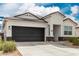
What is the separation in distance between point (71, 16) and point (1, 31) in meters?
4.17

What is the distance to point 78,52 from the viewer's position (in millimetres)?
11203

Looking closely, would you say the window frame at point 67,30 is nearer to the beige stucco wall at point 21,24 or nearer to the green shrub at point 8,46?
the beige stucco wall at point 21,24

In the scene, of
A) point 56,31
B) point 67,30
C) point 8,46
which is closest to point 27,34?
point 8,46

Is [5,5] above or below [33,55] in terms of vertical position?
above

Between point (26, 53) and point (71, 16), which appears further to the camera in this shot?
point (71, 16)

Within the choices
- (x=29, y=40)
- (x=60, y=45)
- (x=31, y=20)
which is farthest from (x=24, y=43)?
(x=60, y=45)

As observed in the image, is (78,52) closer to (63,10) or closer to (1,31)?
(63,10)

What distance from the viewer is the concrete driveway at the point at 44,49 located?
1071 centimetres

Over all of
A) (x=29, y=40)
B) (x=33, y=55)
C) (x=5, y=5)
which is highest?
(x=5, y=5)

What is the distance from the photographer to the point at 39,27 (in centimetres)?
1180

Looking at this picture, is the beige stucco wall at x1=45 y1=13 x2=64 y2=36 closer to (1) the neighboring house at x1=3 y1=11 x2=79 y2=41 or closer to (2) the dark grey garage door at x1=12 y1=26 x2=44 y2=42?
(1) the neighboring house at x1=3 y1=11 x2=79 y2=41

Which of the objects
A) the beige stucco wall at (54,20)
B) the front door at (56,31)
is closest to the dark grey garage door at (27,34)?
the beige stucco wall at (54,20)

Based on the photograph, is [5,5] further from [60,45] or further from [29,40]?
[60,45]

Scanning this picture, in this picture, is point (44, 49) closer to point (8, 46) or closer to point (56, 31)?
point (56, 31)
